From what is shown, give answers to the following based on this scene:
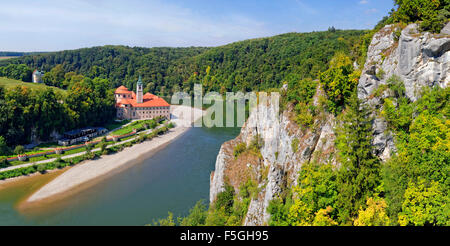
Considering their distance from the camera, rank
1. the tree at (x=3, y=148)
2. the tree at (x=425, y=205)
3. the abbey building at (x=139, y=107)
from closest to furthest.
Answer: the tree at (x=425, y=205) < the tree at (x=3, y=148) < the abbey building at (x=139, y=107)

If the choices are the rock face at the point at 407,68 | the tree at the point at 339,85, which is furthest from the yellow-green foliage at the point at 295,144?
the rock face at the point at 407,68

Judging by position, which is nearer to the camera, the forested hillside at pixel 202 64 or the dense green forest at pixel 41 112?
the dense green forest at pixel 41 112

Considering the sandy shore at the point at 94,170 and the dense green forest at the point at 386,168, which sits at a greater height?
the dense green forest at the point at 386,168

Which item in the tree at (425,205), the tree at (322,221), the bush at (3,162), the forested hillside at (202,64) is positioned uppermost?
the forested hillside at (202,64)

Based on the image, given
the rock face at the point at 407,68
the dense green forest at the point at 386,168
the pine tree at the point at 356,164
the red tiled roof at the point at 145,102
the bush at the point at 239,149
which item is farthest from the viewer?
the red tiled roof at the point at 145,102

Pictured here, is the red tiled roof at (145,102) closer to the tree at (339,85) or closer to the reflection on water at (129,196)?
the reflection on water at (129,196)
